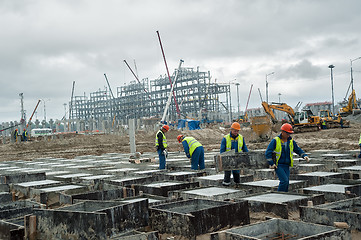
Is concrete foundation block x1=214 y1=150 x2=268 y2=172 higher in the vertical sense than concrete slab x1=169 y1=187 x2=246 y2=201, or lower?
higher

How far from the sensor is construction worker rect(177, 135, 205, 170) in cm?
973

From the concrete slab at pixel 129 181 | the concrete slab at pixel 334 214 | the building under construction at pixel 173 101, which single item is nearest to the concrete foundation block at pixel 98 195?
the concrete slab at pixel 129 181

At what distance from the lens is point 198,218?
4.94m

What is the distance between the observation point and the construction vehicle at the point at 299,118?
30828 mm

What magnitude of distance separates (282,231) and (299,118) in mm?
28194

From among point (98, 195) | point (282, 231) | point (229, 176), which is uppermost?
point (229, 176)

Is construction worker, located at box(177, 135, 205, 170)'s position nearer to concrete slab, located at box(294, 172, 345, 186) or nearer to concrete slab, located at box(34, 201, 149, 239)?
concrete slab, located at box(294, 172, 345, 186)

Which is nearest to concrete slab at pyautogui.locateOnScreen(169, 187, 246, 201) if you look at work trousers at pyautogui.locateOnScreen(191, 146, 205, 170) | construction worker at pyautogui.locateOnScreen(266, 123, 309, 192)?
construction worker at pyautogui.locateOnScreen(266, 123, 309, 192)

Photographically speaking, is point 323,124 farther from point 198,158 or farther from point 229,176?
point 229,176

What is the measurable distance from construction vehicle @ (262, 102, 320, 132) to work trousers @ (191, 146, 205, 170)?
2179 centimetres

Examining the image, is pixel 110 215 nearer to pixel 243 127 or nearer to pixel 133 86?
pixel 243 127

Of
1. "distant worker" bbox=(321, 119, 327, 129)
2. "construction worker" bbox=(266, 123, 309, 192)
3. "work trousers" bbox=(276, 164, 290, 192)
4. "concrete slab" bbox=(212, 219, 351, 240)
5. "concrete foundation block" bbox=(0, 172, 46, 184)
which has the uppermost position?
"distant worker" bbox=(321, 119, 327, 129)

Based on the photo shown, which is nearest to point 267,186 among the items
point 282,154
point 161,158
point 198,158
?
point 282,154

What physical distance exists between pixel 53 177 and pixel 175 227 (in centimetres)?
661
